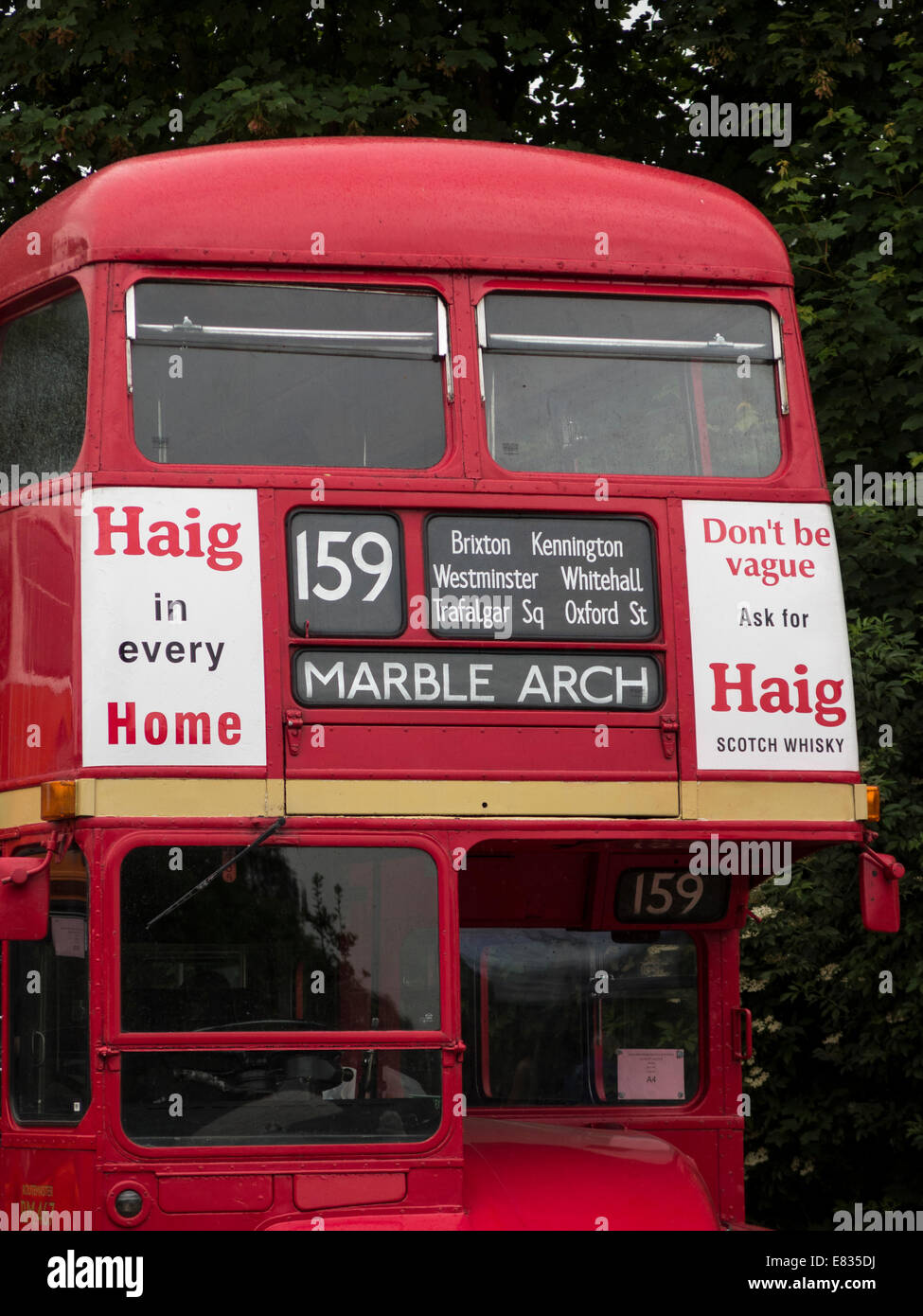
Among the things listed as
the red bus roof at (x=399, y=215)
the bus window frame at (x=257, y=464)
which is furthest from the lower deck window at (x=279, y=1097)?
the red bus roof at (x=399, y=215)

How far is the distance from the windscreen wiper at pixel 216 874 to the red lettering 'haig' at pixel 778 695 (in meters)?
1.68

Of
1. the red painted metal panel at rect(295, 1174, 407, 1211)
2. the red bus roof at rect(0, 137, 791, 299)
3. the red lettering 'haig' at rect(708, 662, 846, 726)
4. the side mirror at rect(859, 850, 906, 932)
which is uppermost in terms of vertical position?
the red bus roof at rect(0, 137, 791, 299)

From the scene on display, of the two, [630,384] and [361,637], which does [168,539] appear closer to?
[361,637]

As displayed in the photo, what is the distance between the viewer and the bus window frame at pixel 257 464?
6.93 meters

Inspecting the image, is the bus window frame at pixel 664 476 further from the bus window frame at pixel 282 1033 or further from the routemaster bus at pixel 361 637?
the bus window frame at pixel 282 1033

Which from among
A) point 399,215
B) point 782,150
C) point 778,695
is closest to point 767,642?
point 778,695

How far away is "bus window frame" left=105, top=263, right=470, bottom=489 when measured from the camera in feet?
22.7

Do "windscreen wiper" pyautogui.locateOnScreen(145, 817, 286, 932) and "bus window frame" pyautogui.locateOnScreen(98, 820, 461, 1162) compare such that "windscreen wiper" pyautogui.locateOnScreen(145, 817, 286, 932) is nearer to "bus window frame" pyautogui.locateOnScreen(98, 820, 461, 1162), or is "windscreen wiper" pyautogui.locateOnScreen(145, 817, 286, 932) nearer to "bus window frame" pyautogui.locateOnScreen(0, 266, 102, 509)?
"bus window frame" pyautogui.locateOnScreen(98, 820, 461, 1162)

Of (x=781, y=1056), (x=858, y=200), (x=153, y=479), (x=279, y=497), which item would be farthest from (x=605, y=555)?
(x=858, y=200)

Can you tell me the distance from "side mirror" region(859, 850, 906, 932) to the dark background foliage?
384 cm

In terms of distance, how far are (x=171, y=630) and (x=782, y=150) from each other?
8254mm

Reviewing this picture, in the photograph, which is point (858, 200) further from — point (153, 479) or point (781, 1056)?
point (153, 479)

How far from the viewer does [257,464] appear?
23.1ft

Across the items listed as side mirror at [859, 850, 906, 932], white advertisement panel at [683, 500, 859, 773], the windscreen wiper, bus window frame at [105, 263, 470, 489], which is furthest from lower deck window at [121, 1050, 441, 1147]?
bus window frame at [105, 263, 470, 489]
